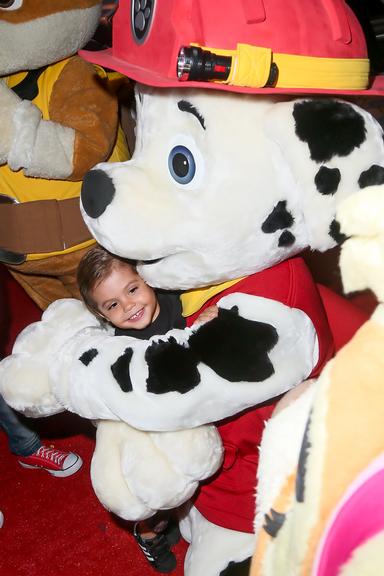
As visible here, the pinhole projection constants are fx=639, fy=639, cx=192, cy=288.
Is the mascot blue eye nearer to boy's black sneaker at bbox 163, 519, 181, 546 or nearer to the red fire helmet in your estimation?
the red fire helmet

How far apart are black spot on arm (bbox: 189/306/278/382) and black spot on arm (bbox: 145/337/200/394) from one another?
0.02m

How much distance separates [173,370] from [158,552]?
24.8 inches

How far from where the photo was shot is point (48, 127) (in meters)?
→ 1.30

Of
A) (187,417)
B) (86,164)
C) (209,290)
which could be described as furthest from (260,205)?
(86,164)

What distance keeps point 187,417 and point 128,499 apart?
176 mm

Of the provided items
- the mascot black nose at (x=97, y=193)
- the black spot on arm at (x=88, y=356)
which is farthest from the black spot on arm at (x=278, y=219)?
the black spot on arm at (x=88, y=356)

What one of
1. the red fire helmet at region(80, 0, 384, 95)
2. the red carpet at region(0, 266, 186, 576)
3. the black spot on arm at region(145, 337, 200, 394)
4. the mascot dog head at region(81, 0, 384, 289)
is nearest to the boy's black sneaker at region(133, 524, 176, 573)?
the red carpet at region(0, 266, 186, 576)

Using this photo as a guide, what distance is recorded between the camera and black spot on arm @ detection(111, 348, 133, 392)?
0.91 m

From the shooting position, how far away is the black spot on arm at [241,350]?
34.3 inches

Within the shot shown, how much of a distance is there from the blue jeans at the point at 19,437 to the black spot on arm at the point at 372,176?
3.47 ft

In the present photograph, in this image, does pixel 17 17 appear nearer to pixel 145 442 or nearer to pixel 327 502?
pixel 145 442

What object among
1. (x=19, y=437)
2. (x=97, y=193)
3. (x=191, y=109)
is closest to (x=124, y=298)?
(x=97, y=193)

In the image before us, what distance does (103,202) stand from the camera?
89cm

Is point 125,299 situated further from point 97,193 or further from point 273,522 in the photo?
point 273,522
